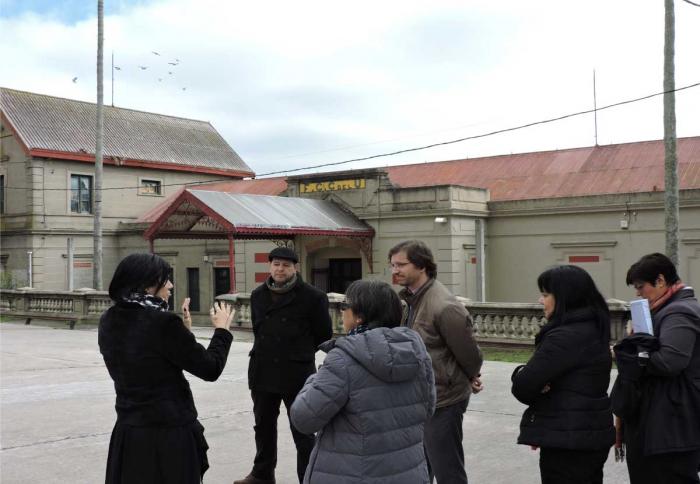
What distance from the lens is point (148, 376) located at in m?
3.87

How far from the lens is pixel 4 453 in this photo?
712 centimetres

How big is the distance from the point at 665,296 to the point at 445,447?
1.68 metres

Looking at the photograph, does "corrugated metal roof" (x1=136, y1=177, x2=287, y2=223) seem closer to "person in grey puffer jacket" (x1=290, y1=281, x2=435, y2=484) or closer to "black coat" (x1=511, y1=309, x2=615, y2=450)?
"black coat" (x1=511, y1=309, x2=615, y2=450)

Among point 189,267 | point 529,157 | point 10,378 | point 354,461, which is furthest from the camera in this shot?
point 189,267

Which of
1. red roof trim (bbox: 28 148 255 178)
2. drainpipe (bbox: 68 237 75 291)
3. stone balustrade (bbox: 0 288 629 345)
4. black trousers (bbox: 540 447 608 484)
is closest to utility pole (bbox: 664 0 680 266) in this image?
stone balustrade (bbox: 0 288 629 345)

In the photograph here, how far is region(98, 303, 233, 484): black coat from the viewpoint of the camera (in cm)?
385

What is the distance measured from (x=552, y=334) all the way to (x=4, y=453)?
18.4 ft

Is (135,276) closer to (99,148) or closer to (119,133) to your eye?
(99,148)

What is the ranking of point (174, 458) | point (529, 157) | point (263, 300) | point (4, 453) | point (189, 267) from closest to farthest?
point (174, 458) < point (263, 300) < point (4, 453) < point (529, 157) < point (189, 267)

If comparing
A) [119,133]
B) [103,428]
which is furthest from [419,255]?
[119,133]

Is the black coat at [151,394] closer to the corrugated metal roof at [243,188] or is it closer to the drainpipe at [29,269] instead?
the corrugated metal roof at [243,188]

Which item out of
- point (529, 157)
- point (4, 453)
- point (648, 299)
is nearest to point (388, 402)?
point (648, 299)

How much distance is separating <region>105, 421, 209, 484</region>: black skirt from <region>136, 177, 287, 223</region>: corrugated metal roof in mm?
26095

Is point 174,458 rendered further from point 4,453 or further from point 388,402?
point 4,453
